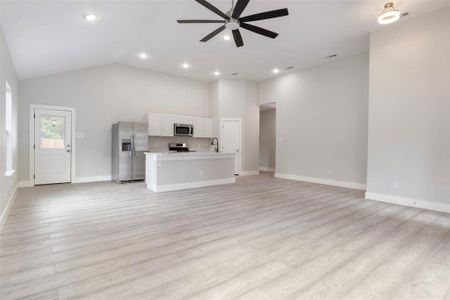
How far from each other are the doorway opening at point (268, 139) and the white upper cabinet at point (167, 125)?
4281 millimetres

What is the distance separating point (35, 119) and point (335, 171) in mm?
8119

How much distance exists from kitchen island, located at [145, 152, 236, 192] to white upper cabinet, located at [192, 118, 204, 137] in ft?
6.98

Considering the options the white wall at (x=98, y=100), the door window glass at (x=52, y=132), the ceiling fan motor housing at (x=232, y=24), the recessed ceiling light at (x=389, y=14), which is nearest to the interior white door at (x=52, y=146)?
the door window glass at (x=52, y=132)

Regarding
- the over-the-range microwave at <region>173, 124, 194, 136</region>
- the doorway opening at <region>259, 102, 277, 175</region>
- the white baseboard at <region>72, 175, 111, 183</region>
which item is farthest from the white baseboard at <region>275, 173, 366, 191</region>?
the white baseboard at <region>72, 175, 111, 183</region>

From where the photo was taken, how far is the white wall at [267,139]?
10.1m

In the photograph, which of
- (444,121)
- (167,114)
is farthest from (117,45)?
(444,121)

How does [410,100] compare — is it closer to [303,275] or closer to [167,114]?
[303,275]

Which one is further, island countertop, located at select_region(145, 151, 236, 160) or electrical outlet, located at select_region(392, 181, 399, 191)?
island countertop, located at select_region(145, 151, 236, 160)

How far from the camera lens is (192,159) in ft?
19.4

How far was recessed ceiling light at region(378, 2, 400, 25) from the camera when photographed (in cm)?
366

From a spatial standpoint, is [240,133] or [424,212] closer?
[424,212]

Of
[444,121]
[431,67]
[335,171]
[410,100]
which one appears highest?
[431,67]

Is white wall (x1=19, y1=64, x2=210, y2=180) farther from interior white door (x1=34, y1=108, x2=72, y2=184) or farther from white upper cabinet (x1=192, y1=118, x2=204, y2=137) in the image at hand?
white upper cabinet (x1=192, y1=118, x2=204, y2=137)

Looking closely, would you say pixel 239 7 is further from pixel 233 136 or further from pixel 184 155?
pixel 233 136
